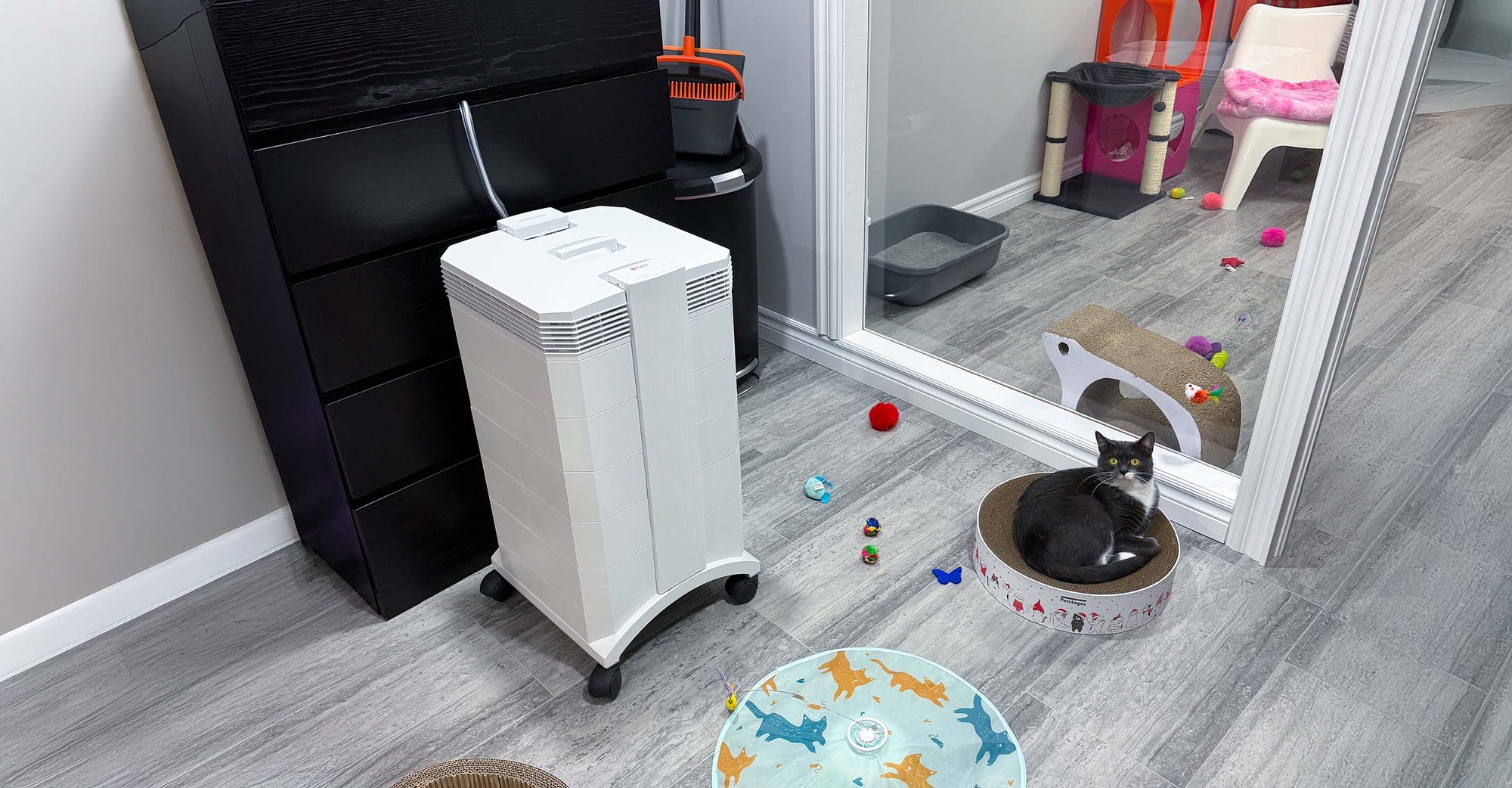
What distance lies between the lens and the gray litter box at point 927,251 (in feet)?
7.54

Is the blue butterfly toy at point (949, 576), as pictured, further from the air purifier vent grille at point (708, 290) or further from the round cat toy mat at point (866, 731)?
the air purifier vent grille at point (708, 290)

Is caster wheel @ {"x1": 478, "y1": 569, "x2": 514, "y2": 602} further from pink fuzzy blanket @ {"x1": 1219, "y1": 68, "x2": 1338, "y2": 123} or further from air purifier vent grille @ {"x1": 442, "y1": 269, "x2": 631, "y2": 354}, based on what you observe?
pink fuzzy blanket @ {"x1": 1219, "y1": 68, "x2": 1338, "y2": 123}

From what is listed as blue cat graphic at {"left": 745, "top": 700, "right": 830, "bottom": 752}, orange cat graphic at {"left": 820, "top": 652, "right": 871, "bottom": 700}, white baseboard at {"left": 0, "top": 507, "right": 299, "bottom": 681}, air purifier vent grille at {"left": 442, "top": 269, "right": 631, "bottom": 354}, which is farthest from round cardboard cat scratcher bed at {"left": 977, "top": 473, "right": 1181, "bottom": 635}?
white baseboard at {"left": 0, "top": 507, "right": 299, "bottom": 681}

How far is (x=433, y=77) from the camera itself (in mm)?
1514

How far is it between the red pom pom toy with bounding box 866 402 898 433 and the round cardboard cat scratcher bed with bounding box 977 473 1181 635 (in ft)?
1.72

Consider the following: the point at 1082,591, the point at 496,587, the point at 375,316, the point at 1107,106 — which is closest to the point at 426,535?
the point at 496,587

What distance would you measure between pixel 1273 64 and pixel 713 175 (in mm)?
1139

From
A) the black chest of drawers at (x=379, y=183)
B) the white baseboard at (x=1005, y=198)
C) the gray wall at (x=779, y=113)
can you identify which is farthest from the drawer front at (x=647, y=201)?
the white baseboard at (x=1005, y=198)

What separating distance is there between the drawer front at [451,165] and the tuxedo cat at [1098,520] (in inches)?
40.2

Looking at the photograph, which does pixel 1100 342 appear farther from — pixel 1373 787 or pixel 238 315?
pixel 238 315

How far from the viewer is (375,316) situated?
1.57 m

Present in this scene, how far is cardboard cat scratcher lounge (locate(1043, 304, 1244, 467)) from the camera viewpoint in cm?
190

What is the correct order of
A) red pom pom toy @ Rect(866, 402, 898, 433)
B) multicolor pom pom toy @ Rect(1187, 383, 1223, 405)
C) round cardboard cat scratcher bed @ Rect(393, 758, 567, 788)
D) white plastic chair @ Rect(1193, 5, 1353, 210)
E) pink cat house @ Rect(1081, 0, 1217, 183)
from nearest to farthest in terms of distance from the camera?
round cardboard cat scratcher bed @ Rect(393, 758, 567, 788), white plastic chair @ Rect(1193, 5, 1353, 210), pink cat house @ Rect(1081, 0, 1217, 183), multicolor pom pom toy @ Rect(1187, 383, 1223, 405), red pom pom toy @ Rect(866, 402, 898, 433)

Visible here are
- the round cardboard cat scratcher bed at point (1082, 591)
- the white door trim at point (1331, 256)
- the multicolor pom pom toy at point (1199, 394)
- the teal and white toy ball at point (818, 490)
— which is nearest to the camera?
the white door trim at point (1331, 256)
